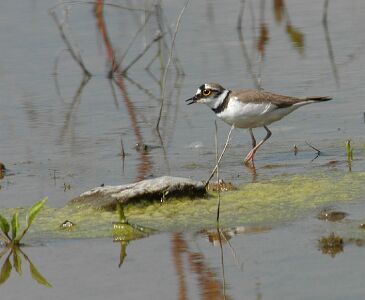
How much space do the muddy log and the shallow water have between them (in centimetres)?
58

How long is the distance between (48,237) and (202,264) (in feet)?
3.99

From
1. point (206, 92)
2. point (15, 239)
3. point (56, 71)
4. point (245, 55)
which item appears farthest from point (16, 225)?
point (245, 55)

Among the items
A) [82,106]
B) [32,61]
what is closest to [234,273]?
[82,106]

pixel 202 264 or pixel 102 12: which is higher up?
pixel 102 12

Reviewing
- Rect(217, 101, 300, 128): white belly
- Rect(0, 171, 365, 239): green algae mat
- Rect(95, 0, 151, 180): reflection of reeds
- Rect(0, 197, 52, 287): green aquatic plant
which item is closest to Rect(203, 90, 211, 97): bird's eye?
Rect(217, 101, 300, 128): white belly

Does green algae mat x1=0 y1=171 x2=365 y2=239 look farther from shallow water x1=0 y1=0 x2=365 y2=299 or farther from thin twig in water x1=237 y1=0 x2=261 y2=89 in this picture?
thin twig in water x1=237 y1=0 x2=261 y2=89

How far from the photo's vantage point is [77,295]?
5273 millimetres

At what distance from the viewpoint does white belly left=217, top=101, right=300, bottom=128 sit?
356 inches

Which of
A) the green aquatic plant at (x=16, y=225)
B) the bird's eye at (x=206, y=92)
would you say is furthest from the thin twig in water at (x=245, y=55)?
the green aquatic plant at (x=16, y=225)

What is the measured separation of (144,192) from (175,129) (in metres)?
2.77

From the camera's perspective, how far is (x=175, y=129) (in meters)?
9.66

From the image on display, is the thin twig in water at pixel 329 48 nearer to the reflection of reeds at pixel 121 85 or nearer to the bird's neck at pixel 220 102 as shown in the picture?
the bird's neck at pixel 220 102

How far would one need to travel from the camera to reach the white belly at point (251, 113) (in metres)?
9.04

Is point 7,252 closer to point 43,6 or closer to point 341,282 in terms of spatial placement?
point 341,282
